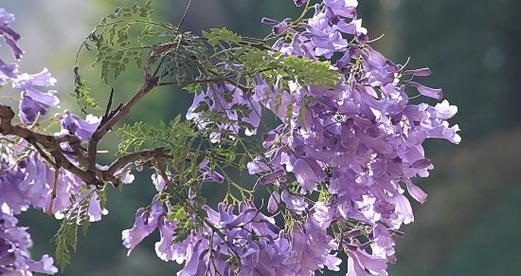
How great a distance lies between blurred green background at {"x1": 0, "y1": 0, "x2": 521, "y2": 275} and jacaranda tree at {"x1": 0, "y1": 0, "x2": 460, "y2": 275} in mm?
2838

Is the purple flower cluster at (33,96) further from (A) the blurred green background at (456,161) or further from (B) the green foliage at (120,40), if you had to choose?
(A) the blurred green background at (456,161)

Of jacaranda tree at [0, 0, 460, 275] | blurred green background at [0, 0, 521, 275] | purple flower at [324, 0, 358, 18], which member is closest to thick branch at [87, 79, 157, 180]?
jacaranda tree at [0, 0, 460, 275]

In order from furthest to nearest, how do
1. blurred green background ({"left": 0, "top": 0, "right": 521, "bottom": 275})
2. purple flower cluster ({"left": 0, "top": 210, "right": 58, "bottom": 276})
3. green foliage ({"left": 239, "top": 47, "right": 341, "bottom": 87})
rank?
1. blurred green background ({"left": 0, "top": 0, "right": 521, "bottom": 275})
2. purple flower cluster ({"left": 0, "top": 210, "right": 58, "bottom": 276})
3. green foliage ({"left": 239, "top": 47, "right": 341, "bottom": 87})

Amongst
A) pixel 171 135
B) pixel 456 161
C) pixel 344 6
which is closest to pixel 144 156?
pixel 171 135

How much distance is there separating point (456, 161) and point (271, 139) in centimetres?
353

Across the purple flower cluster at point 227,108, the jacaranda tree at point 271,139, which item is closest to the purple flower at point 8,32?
the jacaranda tree at point 271,139

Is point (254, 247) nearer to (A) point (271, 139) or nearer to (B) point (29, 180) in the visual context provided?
(A) point (271, 139)

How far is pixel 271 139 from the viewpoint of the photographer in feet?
1.78

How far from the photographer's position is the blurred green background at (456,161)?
352 centimetres

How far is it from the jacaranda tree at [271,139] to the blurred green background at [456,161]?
9.31ft

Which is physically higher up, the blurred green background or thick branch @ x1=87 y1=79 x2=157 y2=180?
thick branch @ x1=87 y1=79 x2=157 y2=180

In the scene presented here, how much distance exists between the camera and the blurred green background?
3521 millimetres

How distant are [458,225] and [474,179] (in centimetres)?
24

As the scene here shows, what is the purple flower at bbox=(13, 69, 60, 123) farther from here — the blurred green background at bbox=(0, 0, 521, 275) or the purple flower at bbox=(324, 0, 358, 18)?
the blurred green background at bbox=(0, 0, 521, 275)
